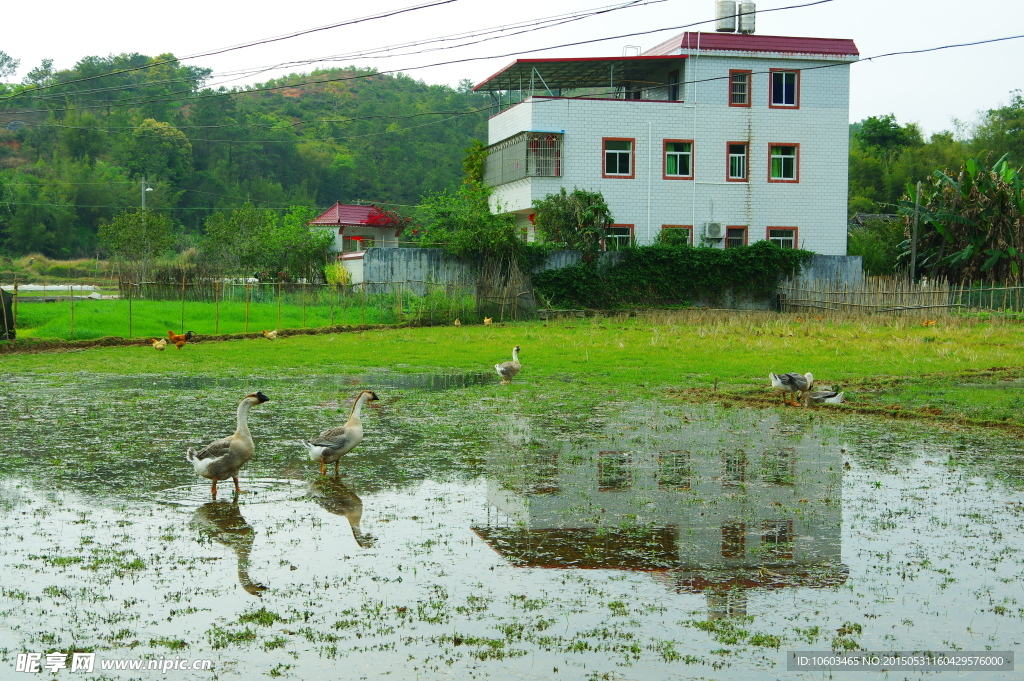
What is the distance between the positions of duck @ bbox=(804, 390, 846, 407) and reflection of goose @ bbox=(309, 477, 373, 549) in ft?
29.6

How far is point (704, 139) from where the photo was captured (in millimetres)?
44656

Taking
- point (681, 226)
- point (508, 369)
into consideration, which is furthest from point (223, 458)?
point (681, 226)

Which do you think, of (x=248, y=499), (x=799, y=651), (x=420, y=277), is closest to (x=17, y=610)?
(x=248, y=499)

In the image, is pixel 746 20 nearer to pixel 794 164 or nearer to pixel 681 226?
pixel 794 164

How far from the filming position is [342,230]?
6081cm

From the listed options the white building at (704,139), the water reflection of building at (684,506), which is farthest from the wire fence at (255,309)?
the water reflection of building at (684,506)

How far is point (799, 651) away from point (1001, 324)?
97.9ft

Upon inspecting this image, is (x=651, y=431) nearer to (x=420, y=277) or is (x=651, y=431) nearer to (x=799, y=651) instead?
(x=799, y=651)

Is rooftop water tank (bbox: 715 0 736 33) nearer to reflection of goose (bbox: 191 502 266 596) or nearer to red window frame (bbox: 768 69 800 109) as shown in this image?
red window frame (bbox: 768 69 800 109)

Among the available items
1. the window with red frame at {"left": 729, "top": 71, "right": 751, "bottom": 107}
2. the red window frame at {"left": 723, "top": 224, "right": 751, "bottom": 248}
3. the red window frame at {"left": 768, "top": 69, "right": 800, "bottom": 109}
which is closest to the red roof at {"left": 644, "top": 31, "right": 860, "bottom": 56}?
the red window frame at {"left": 768, "top": 69, "right": 800, "bottom": 109}

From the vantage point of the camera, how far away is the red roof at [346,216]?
59875 mm

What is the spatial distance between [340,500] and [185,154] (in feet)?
265

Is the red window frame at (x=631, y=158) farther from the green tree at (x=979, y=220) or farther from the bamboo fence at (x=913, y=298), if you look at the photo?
the green tree at (x=979, y=220)

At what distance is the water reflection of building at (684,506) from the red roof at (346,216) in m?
47.6
